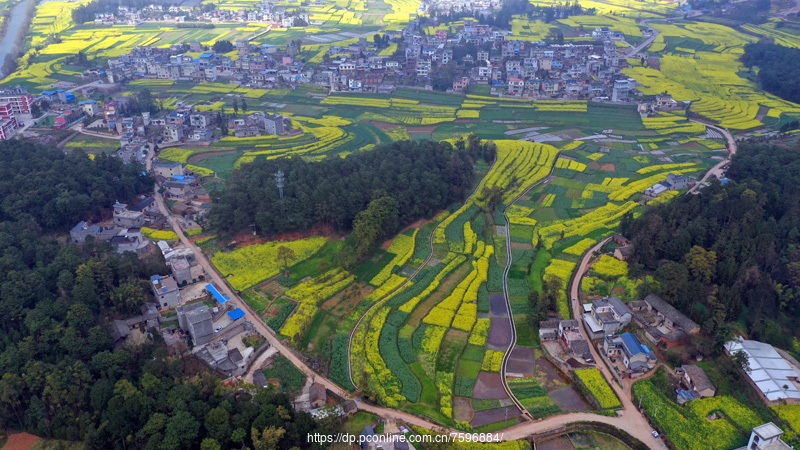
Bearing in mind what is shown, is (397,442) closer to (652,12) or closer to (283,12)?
(283,12)

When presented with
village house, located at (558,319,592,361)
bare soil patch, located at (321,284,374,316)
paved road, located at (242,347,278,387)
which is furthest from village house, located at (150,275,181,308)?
village house, located at (558,319,592,361)

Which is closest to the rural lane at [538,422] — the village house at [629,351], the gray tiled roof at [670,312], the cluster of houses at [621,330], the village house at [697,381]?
the village house at [629,351]

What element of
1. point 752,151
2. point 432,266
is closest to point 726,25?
point 752,151

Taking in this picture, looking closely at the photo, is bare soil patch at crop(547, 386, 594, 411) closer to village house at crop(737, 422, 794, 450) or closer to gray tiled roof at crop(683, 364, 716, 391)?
gray tiled roof at crop(683, 364, 716, 391)

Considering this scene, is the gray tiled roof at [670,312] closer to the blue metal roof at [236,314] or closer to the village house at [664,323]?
the village house at [664,323]

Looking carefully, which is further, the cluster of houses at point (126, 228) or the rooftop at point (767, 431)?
the cluster of houses at point (126, 228)

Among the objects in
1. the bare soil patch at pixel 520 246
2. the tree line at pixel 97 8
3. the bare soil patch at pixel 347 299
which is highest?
the tree line at pixel 97 8
